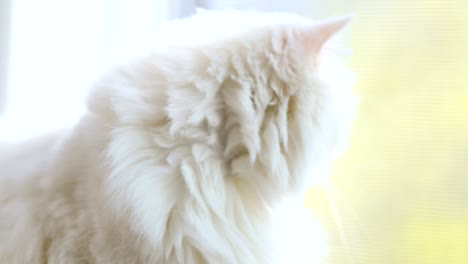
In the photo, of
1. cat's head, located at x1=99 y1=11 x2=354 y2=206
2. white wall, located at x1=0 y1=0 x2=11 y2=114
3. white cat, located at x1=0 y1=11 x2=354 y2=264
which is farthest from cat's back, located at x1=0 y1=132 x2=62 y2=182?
white wall, located at x1=0 y1=0 x2=11 y2=114

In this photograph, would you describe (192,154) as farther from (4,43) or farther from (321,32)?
(4,43)

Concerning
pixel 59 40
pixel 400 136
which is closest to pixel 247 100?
pixel 400 136

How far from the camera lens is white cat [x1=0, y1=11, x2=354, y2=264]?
0.73 meters

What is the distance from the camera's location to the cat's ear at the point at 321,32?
70 centimetres

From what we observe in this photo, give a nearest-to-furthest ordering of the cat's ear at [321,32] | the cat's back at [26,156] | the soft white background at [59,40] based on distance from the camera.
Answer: the cat's ear at [321,32], the cat's back at [26,156], the soft white background at [59,40]

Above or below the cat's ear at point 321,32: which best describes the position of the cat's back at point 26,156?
below

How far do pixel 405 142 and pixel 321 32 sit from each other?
0.80 ft

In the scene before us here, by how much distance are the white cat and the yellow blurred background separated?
4.3 inches

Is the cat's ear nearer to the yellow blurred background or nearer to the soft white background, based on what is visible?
the yellow blurred background

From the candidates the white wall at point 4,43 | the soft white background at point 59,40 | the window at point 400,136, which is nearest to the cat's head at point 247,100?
the window at point 400,136

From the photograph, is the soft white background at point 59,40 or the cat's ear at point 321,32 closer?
the cat's ear at point 321,32

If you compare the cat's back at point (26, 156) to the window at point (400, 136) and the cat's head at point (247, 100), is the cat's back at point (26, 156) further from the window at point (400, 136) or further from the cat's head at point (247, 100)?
the cat's head at point (247, 100)

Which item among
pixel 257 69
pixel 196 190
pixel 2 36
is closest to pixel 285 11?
pixel 257 69

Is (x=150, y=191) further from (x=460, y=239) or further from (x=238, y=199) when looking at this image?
(x=460, y=239)
